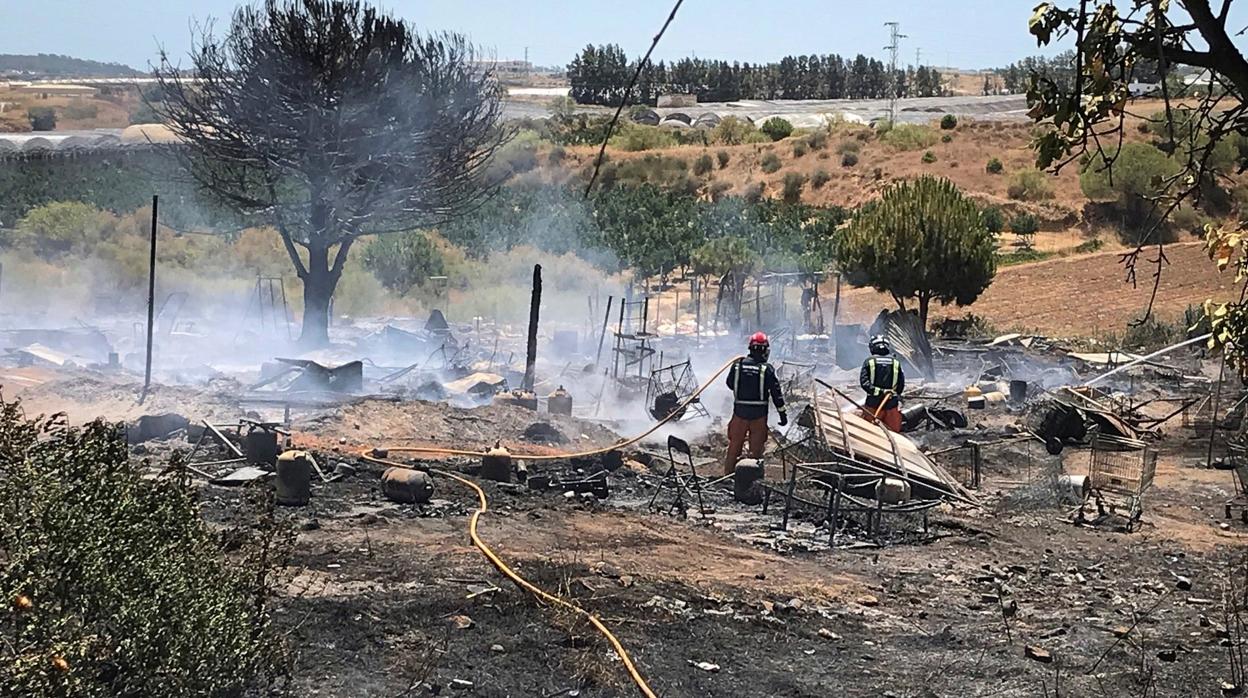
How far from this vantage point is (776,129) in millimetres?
68812

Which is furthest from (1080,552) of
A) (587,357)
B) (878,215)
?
(878,215)

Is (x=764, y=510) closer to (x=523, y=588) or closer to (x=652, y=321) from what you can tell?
(x=523, y=588)

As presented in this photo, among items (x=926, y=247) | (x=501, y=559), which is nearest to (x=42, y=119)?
(x=926, y=247)

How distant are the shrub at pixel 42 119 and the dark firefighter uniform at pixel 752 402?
73684mm

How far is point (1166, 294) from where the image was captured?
34406 mm

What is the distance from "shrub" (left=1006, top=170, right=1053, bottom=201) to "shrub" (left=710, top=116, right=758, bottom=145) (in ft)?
61.8

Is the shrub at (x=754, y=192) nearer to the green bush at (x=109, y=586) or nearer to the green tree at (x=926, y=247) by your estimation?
the green tree at (x=926, y=247)

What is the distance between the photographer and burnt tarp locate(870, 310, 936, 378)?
72.0 feet

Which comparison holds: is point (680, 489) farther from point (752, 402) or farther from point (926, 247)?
point (926, 247)

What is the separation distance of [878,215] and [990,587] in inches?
736

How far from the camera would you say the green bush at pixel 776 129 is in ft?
225

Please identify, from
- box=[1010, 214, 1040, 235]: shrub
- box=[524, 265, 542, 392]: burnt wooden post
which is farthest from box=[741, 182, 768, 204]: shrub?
box=[524, 265, 542, 392]: burnt wooden post

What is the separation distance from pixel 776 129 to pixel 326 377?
54275 mm

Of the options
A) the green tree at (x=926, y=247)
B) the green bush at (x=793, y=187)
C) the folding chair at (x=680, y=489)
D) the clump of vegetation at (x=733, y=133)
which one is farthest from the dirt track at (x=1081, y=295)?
the clump of vegetation at (x=733, y=133)
